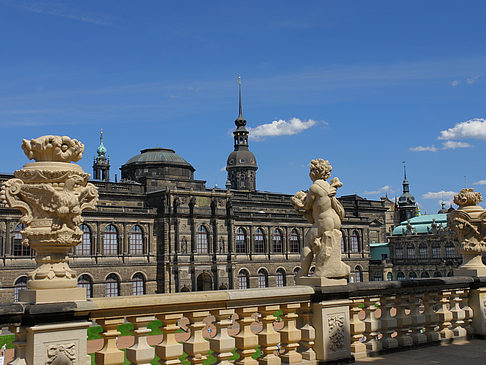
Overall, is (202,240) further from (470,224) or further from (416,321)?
(416,321)

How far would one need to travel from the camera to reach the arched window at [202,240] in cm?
5809

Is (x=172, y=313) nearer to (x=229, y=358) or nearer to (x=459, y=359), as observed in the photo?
(x=229, y=358)

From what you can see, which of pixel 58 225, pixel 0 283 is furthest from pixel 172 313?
pixel 0 283

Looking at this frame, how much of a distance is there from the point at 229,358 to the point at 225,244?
178 ft

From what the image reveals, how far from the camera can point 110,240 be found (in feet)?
176

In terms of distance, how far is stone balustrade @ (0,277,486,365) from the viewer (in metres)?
4.69

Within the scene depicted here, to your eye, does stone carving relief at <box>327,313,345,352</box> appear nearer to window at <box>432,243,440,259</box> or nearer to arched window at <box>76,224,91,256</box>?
arched window at <box>76,224,91,256</box>

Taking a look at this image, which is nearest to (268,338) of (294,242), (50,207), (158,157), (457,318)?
(50,207)

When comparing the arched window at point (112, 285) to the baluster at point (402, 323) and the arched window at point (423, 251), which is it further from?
the baluster at point (402, 323)

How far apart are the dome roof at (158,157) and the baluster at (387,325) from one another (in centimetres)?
6294

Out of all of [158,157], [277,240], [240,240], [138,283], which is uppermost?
[158,157]

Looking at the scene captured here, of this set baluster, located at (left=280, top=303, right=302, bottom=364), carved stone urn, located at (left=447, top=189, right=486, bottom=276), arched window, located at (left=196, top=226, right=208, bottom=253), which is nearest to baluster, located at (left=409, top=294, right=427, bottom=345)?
carved stone urn, located at (left=447, top=189, right=486, bottom=276)

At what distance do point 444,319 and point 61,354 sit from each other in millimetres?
5791

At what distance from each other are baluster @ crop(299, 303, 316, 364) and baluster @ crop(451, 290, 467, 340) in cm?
299
